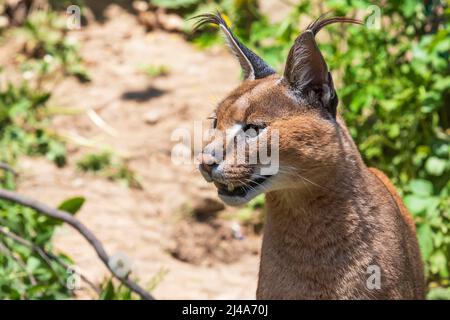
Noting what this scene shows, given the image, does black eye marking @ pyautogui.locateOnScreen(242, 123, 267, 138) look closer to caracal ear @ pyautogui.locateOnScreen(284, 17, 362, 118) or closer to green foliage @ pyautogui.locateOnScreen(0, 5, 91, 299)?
caracal ear @ pyautogui.locateOnScreen(284, 17, 362, 118)

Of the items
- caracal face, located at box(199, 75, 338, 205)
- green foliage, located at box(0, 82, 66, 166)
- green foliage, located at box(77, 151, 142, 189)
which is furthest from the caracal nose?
green foliage, located at box(0, 82, 66, 166)

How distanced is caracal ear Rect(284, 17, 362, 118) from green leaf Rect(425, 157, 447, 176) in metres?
1.73

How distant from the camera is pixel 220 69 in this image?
7648 millimetres

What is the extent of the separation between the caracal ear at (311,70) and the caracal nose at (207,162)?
19.9 inches

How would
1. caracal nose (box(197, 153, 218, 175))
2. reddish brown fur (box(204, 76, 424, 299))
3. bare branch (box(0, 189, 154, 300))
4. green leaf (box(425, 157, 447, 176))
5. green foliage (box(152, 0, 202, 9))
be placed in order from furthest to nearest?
1. green foliage (box(152, 0, 202, 9))
2. green leaf (box(425, 157, 447, 176))
3. bare branch (box(0, 189, 154, 300))
4. reddish brown fur (box(204, 76, 424, 299))
5. caracal nose (box(197, 153, 218, 175))

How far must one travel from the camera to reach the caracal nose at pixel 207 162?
3467 millimetres

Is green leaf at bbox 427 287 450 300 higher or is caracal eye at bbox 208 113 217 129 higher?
caracal eye at bbox 208 113 217 129

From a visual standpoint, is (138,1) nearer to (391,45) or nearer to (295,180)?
(391,45)

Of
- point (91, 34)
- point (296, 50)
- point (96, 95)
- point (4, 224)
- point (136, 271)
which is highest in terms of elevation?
point (91, 34)

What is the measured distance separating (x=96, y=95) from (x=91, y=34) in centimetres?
100

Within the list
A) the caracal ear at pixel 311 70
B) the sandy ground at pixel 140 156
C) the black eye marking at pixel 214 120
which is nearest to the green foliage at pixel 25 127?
the sandy ground at pixel 140 156

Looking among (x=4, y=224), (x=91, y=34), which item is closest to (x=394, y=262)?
(x=4, y=224)

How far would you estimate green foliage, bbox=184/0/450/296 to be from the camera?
5109mm

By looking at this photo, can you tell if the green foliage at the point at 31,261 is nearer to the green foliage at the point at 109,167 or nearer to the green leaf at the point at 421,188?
the green foliage at the point at 109,167
